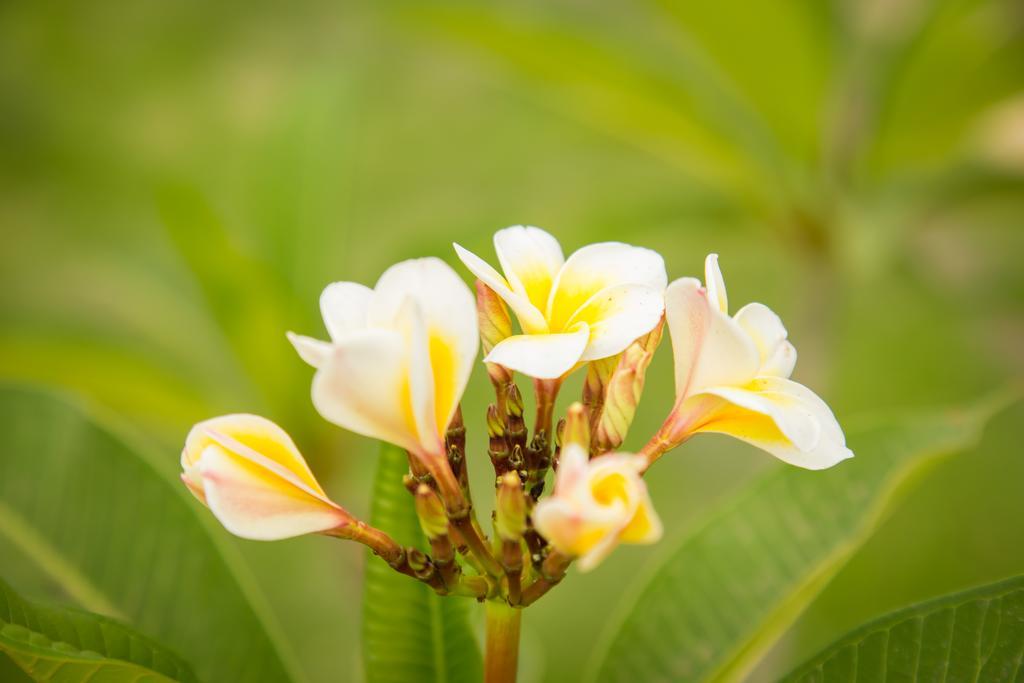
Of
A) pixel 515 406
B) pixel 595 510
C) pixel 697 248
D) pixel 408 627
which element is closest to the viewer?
pixel 595 510

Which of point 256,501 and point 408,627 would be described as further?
point 408,627

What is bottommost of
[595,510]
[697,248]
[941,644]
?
[941,644]

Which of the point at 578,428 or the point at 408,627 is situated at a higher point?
the point at 578,428

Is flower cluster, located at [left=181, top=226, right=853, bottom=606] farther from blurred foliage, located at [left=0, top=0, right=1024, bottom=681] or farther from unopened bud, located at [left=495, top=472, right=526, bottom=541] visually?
blurred foliage, located at [left=0, top=0, right=1024, bottom=681]

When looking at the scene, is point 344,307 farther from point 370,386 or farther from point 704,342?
point 704,342

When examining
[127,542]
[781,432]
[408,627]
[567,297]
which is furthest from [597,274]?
[127,542]

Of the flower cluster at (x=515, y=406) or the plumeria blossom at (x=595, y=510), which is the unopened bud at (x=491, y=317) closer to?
the flower cluster at (x=515, y=406)

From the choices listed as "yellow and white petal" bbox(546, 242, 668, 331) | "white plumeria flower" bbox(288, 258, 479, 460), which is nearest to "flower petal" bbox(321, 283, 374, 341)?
"white plumeria flower" bbox(288, 258, 479, 460)

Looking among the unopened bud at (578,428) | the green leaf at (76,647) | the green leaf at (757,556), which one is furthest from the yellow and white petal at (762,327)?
the green leaf at (76,647)
